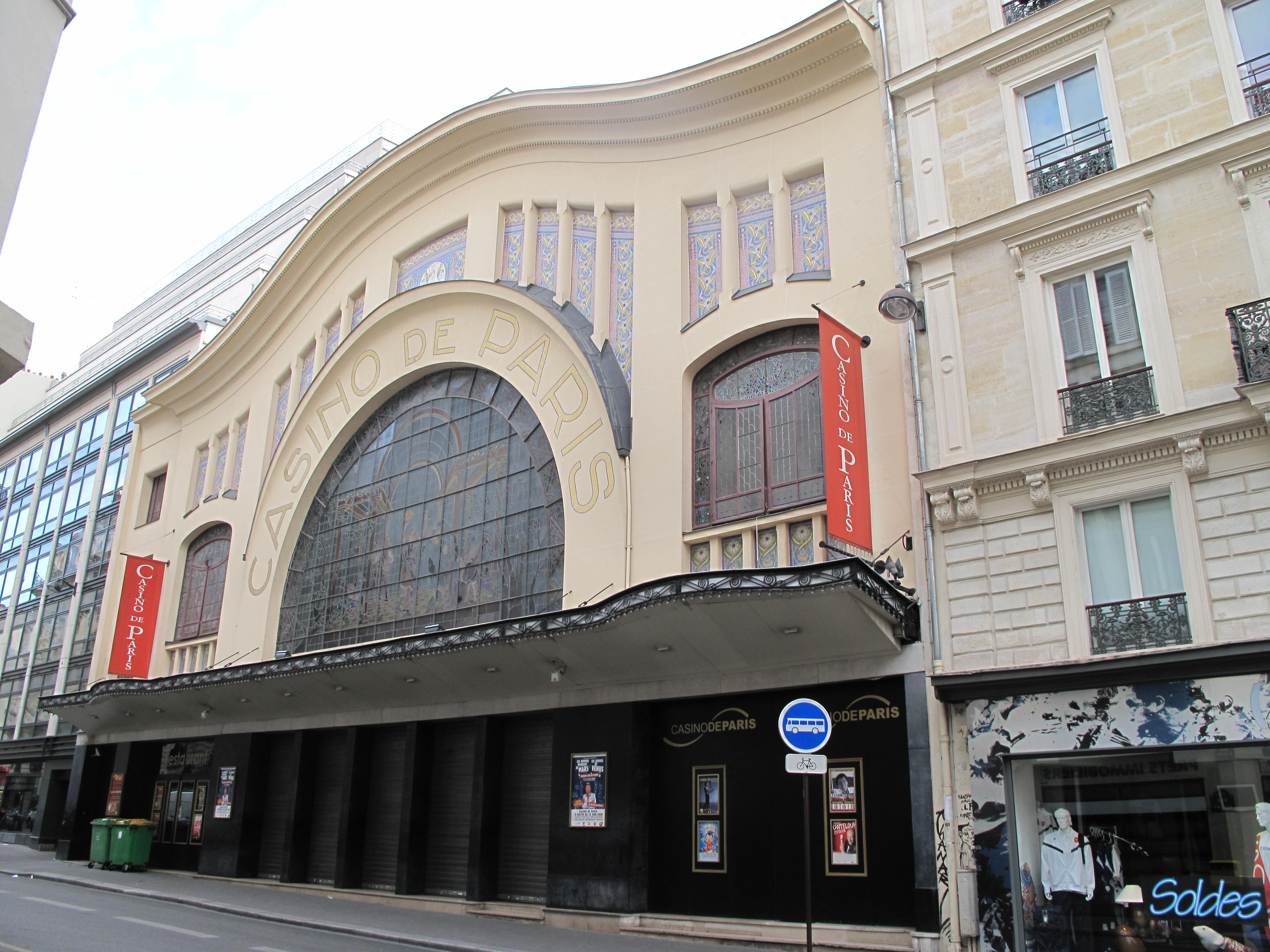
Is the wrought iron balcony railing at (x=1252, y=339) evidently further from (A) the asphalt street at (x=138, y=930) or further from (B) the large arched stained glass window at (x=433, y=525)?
(A) the asphalt street at (x=138, y=930)

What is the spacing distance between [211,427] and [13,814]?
63.0 feet

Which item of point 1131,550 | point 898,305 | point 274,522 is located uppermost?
point 274,522

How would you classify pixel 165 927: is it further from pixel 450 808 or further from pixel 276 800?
pixel 276 800

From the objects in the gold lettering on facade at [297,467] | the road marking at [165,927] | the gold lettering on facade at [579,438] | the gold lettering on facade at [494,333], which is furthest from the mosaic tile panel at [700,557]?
the gold lettering on facade at [297,467]

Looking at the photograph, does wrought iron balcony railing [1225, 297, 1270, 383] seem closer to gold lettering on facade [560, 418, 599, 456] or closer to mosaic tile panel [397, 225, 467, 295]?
gold lettering on facade [560, 418, 599, 456]

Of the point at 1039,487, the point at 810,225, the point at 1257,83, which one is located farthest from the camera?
the point at 810,225

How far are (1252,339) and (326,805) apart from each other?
68.6 feet

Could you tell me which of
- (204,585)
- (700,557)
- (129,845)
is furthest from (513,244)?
(129,845)

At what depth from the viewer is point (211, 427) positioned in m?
30.0

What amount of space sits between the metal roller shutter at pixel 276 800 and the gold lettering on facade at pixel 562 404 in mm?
11014

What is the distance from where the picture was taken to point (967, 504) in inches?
511

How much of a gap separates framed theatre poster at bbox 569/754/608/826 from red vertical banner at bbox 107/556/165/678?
1722 centimetres

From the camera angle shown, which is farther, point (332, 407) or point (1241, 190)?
point (332, 407)

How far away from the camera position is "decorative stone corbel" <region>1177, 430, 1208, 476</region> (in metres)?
11.2
